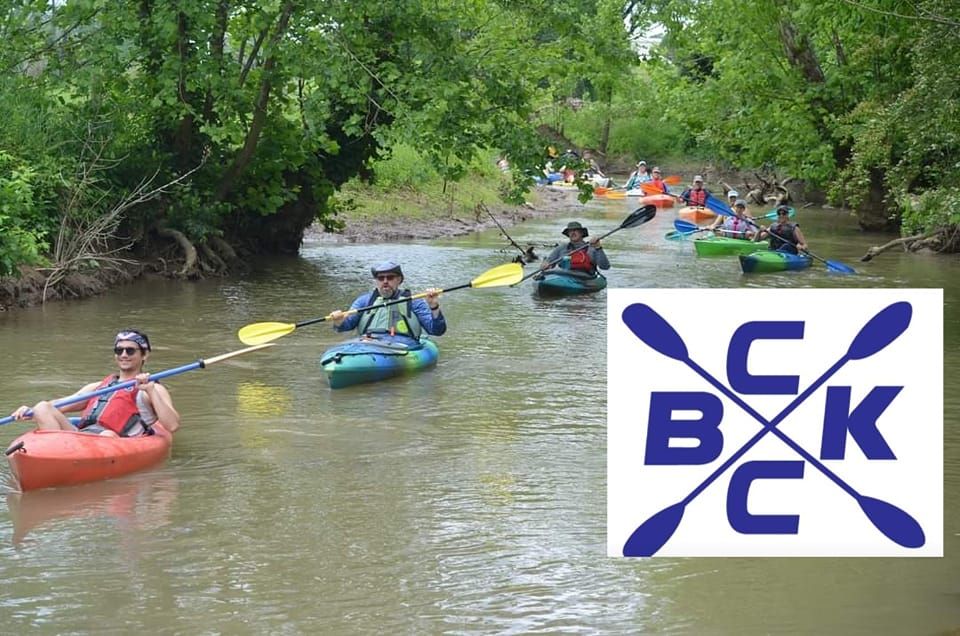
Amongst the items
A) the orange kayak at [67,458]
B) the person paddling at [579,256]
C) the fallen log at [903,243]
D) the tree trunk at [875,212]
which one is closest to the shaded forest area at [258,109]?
the fallen log at [903,243]

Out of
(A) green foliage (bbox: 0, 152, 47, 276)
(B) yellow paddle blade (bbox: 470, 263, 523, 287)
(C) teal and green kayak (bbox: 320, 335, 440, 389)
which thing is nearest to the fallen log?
(B) yellow paddle blade (bbox: 470, 263, 523, 287)

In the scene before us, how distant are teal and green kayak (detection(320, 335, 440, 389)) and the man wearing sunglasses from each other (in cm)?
7

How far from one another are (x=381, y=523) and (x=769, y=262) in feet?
38.8

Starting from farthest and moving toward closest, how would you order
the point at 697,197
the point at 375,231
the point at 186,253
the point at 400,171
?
the point at 697,197, the point at 400,171, the point at 375,231, the point at 186,253

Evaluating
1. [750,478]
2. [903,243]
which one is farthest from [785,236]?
[750,478]

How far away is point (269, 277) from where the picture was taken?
16.9m

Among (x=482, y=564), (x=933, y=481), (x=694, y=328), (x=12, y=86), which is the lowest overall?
(x=482, y=564)

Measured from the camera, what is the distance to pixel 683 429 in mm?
4562

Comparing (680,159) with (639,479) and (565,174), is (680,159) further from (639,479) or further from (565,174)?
(639,479)

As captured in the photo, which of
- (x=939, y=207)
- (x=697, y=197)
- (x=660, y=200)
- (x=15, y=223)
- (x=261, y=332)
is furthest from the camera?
(x=660, y=200)

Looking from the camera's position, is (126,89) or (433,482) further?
(126,89)

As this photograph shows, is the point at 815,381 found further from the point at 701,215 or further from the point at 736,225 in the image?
the point at 701,215

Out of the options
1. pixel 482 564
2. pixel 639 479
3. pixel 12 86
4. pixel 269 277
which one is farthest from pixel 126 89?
pixel 639 479

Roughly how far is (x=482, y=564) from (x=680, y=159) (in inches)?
1568
